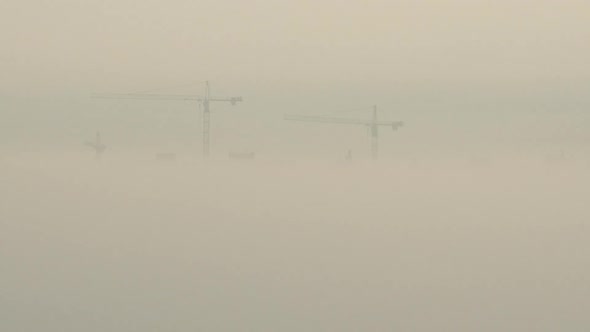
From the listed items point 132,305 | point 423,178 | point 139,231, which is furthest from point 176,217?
point 423,178

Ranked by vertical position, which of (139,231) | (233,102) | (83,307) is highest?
(233,102)

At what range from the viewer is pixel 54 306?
3219 millimetres

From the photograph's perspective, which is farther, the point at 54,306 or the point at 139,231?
the point at 139,231

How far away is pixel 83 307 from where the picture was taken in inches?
126

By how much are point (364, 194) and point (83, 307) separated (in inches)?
42.1

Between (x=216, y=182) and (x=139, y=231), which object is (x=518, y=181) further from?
(x=139, y=231)

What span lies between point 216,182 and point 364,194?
54 cm

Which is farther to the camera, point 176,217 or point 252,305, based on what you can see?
point 176,217

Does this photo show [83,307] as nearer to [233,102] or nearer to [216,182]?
[216,182]

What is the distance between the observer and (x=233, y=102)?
3330 mm

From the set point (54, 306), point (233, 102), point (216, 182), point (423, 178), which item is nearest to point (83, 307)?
point (54, 306)

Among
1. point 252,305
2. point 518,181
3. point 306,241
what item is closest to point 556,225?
point 518,181

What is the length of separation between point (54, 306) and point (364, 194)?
116 centimetres

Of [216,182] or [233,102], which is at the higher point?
[233,102]
